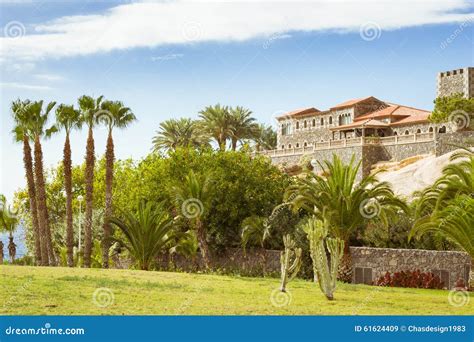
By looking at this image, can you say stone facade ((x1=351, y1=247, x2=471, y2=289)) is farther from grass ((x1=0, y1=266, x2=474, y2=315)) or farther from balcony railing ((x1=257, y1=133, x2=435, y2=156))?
balcony railing ((x1=257, y1=133, x2=435, y2=156))

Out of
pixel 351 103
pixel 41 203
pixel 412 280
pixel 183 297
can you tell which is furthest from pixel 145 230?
pixel 351 103

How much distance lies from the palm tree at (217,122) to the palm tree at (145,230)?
45122 mm

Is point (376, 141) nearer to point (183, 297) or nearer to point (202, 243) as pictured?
point (202, 243)

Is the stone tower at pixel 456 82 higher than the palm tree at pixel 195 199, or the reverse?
the stone tower at pixel 456 82

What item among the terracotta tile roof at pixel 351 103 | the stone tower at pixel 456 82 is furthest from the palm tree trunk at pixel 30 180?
the stone tower at pixel 456 82

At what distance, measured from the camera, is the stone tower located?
86.6m

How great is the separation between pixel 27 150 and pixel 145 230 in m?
8.08

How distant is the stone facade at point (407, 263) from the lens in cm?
3347

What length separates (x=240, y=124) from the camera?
85812mm

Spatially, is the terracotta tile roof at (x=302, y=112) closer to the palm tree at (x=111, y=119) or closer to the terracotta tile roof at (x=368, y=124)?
the terracotta tile roof at (x=368, y=124)

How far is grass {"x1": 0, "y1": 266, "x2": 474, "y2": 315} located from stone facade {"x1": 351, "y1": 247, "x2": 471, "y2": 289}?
2350 millimetres

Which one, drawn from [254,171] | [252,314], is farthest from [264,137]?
[252,314]
